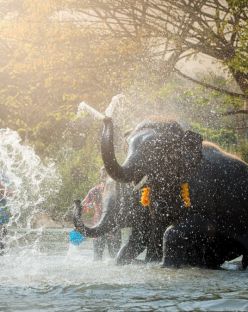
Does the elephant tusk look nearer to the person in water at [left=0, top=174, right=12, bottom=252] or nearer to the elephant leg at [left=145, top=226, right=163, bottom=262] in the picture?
the elephant leg at [left=145, top=226, right=163, bottom=262]

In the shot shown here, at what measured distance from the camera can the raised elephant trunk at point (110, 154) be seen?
8.30 metres

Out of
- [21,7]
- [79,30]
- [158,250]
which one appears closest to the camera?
[158,250]

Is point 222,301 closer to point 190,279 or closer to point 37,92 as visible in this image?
point 190,279

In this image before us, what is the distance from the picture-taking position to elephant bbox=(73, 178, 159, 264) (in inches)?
371

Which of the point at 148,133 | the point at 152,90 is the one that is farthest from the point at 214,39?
the point at 148,133

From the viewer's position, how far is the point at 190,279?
8.16m

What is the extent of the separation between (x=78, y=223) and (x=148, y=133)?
4.58 ft

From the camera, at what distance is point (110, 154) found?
328 inches

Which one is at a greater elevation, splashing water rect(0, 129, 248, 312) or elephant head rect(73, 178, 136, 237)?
elephant head rect(73, 178, 136, 237)

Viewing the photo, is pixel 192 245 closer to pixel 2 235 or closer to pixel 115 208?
pixel 115 208

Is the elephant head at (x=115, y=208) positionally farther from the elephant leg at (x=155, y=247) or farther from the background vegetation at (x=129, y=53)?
the background vegetation at (x=129, y=53)

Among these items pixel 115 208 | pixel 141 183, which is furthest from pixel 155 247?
pixel 141 183

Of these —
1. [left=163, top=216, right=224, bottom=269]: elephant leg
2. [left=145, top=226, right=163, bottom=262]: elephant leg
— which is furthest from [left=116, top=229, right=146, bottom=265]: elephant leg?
[left=163, top=216, right=224, bottom=269]: elephant leg

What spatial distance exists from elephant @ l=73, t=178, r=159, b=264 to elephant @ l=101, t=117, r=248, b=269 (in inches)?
11.9
